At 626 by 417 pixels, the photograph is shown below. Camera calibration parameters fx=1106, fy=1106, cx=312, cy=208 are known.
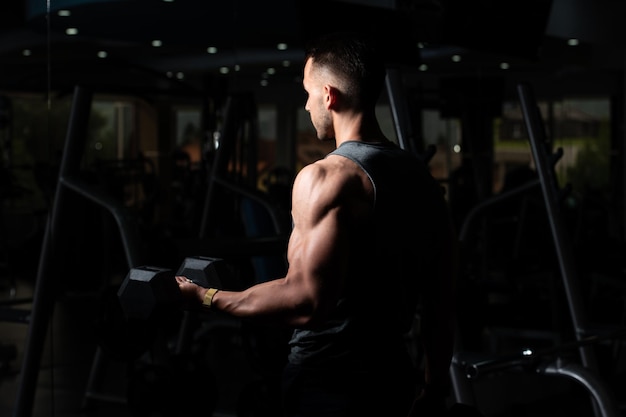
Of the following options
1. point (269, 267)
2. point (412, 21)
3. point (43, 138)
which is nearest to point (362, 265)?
point (43, 138)

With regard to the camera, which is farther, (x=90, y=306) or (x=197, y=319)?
(x=197, y=319)

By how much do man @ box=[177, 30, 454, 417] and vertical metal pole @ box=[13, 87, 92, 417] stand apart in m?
1.65

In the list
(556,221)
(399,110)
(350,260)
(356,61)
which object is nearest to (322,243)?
(350,260)

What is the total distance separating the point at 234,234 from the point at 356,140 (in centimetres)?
231

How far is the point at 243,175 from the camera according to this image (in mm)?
4426

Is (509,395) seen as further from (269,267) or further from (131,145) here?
(131,145)

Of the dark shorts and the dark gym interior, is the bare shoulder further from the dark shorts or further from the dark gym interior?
the dark gym interior

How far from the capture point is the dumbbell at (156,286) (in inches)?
76.7

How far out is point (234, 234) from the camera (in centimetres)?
435

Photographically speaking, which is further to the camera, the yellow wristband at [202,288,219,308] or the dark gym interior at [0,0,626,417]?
the dark gym interior at [0,0,626,417]

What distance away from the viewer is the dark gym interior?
11.8 feet

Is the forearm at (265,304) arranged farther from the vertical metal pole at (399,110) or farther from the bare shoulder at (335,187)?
the vertical metal pole at (399,110)

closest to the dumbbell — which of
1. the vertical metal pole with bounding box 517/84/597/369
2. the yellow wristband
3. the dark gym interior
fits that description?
the yellow wristband

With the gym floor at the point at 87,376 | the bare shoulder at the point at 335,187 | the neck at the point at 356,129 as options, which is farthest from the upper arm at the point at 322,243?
the gym floor at the point at 87,376
